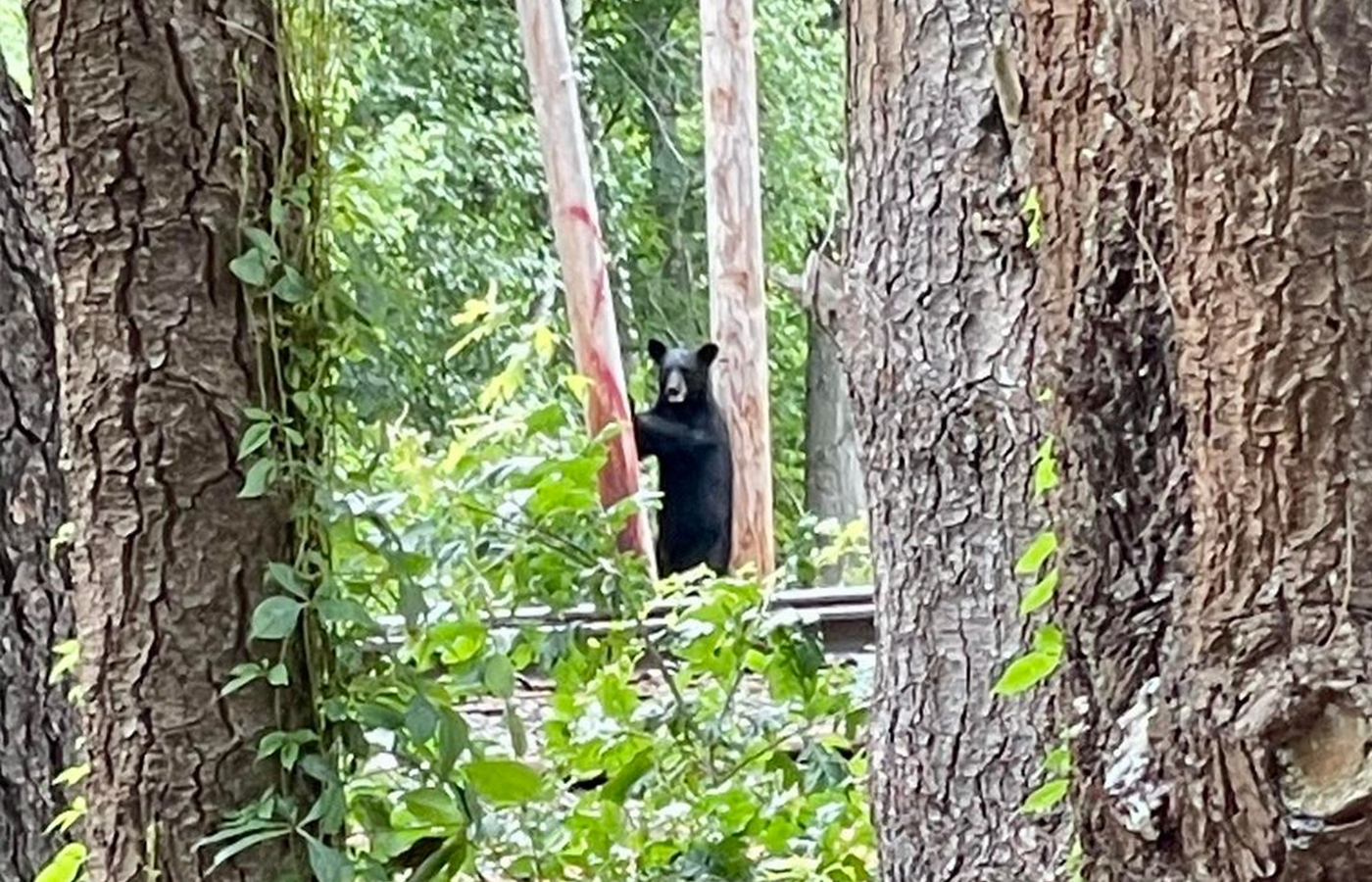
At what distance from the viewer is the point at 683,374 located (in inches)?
438

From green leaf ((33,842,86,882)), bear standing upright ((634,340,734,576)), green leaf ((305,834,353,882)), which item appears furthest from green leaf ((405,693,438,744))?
bear standing upright ((634,340,734,576))

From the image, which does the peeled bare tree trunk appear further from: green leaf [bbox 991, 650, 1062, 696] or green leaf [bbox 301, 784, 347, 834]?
green leaf [bbox 991, 650, 1062, 696]

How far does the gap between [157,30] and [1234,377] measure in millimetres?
1289

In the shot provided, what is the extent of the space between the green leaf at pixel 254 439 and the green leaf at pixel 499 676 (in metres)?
0.48

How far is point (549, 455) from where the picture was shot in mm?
2908

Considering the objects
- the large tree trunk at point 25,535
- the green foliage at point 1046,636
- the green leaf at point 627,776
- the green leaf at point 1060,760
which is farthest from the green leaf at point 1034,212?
the large tree trunk at point 25,535

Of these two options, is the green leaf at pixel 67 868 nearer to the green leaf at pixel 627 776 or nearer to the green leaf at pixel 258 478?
the green leaf at pixel 258 478

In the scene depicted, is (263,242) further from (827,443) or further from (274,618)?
(827,443)

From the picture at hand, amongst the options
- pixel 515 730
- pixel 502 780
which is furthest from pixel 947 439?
pixel 502 780

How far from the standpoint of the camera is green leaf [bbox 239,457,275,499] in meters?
2.06

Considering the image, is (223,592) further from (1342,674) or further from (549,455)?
(1342,674)

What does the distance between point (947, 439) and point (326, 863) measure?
1.36 metres

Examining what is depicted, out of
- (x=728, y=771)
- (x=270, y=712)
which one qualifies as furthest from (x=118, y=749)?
(x=728, y=771)

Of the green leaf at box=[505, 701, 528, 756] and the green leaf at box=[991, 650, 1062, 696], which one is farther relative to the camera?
the green leaf at box=[505, 701, 528, 756]
